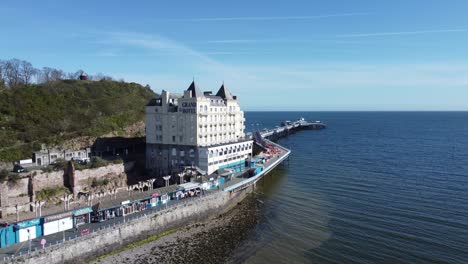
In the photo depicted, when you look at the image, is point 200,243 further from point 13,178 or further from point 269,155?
point 269,155

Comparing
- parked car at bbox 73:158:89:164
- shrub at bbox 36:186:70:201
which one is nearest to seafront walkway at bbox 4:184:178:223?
shrub at bbox 36:186:70:201

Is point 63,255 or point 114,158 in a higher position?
point 114,158

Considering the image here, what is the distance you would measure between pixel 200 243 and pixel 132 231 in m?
8.19

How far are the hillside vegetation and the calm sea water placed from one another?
1620 inches

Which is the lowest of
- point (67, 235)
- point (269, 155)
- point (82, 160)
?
point (67, 235)

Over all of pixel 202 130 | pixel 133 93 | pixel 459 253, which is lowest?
pixel 459 253

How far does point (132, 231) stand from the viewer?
44062 mm

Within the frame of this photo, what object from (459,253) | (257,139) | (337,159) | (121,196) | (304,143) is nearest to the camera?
(459,253)

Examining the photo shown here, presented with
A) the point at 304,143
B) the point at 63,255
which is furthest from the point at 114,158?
the point at 304,143

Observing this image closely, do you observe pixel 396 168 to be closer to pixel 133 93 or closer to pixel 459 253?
pixel 459 253

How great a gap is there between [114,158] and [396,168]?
61.1m

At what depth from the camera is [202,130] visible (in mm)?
72188

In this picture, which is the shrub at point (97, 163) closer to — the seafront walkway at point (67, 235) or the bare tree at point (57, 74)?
the seafront walkway at point (67, 235)

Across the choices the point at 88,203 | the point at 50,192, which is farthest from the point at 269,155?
the point at 50,192
